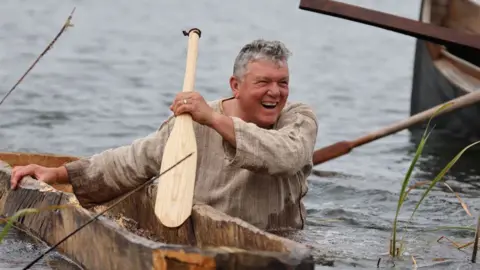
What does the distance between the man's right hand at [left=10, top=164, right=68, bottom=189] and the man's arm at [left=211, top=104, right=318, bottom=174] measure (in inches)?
45.6

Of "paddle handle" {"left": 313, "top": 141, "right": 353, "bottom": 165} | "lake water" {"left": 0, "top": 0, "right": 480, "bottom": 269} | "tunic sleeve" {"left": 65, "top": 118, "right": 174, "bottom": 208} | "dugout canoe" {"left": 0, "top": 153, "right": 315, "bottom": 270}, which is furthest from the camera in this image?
"paddle handle" {"left": 313, "top": 141, "right": 353, "bottom": 165}

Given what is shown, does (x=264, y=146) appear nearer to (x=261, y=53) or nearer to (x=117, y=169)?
(x=261, y=53)

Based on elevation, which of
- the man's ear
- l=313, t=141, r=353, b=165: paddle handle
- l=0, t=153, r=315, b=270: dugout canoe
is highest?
the man's ear

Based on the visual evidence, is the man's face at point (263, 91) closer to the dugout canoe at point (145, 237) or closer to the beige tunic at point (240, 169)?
the beige tunic at point (240, 169)

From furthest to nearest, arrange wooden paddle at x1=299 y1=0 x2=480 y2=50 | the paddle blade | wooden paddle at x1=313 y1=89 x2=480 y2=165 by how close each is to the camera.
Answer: wooden paddle at x1=313 y1=89 x2=480 y2=165 → wooden paddle at x1=299 y1=0 x2=480 y2=50 → the paddle blade

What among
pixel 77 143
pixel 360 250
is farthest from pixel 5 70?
pixel 360 250

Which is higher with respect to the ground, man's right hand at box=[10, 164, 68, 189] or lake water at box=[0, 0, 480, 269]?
man's right hand at box=[10, 164, 68, 189]

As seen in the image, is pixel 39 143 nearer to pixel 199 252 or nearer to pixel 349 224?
pixel 349 224

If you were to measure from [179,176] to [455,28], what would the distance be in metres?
7.61

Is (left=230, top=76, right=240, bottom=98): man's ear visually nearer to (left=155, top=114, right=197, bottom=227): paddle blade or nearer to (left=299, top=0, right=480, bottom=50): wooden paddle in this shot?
(left=155, top=114, right=197, bottom=227): paddle blade

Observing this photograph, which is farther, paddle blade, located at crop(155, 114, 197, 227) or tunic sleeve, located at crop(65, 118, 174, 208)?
tunic sleeve, located at crop(65, 118, 174, 208)

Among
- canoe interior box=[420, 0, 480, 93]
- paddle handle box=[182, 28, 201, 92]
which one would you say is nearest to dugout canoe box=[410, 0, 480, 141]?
canoe interior box=[420, 0, 480, 93]

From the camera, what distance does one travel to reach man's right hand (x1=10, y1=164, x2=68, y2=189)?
666 centimetres

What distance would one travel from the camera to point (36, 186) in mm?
6676
